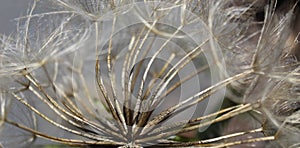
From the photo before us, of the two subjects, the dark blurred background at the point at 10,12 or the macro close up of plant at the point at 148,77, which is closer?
the macro close up of plant at the point at 148,77

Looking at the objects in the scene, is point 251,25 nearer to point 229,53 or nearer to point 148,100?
point 229,53

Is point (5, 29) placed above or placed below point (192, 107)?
above

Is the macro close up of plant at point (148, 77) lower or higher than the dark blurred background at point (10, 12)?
lower

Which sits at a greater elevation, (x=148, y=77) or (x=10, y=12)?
(x=10, y=12)

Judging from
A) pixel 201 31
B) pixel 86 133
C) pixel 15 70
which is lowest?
pixel 86 133

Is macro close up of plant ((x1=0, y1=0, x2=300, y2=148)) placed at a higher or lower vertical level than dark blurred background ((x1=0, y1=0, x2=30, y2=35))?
lower

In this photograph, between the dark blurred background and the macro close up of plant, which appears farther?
the dark blurred background

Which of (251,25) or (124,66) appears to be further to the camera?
(251,25)

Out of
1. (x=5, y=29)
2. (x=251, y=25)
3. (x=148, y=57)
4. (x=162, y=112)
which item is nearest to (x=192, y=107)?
(x=162, y=112)
